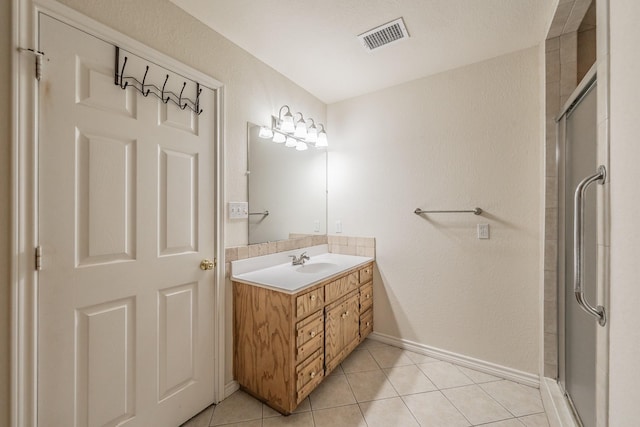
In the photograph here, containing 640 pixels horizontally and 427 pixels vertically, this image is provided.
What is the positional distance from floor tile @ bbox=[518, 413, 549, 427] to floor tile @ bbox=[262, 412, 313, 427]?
1.24m

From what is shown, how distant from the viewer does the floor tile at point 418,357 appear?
2.17 meters

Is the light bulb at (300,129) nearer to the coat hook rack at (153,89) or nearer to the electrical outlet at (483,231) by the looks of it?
the coat hook rack at (153,89)

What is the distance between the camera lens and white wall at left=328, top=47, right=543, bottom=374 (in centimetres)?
188

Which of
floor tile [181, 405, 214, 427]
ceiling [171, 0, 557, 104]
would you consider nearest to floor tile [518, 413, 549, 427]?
floor tile [181, 405, 214, 427]

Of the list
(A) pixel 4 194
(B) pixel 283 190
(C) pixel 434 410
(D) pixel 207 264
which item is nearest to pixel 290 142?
(B) pixel 283 190

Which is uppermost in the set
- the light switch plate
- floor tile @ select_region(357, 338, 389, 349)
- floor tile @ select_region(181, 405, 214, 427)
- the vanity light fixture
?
the vanity light fixture

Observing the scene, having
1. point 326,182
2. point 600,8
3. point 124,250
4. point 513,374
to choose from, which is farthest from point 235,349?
point 600,8

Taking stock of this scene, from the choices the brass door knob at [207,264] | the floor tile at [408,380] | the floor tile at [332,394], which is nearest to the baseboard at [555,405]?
the floor tile at [408,380]

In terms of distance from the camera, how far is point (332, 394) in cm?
177

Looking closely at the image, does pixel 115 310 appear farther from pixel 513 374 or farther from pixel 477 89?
pixel 477 89

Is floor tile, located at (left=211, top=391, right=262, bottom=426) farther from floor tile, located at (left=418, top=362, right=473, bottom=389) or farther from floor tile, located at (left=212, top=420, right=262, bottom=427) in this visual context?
floor tile, located at (left=418, top=362, right=473, bottom=389)

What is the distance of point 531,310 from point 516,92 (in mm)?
1552

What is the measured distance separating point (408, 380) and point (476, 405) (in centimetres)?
42

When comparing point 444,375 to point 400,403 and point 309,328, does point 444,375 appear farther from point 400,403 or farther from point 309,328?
point 309,328
